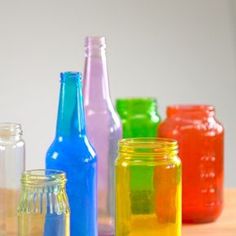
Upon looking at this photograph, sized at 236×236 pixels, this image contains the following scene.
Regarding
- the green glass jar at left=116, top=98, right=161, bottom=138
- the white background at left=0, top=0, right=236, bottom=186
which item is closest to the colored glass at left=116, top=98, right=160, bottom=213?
the green glass jar at left=116, top=98, right=161, bottom=138

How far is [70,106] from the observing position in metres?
0.71

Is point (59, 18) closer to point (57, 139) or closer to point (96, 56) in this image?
point (96, 56)

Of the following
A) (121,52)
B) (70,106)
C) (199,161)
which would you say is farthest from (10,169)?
(121,52)

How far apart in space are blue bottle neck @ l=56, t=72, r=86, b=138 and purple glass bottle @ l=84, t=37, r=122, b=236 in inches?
4.3

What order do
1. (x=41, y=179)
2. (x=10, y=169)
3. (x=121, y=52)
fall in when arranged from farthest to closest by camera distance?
(x=121, y=52) < (x=10, y=169) < (x=41, y=179)

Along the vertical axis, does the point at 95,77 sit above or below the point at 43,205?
above

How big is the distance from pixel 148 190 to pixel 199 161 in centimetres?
22

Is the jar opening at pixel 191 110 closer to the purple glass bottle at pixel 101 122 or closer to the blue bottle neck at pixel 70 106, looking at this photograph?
the purple glass bottle at pixel 101 122

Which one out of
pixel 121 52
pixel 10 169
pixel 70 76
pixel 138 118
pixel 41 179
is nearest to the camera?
pixel 41 179

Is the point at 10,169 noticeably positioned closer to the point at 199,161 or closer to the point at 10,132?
the point at 10,132

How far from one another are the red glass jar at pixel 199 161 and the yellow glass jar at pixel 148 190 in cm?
20

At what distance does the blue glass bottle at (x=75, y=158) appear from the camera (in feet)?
2.30

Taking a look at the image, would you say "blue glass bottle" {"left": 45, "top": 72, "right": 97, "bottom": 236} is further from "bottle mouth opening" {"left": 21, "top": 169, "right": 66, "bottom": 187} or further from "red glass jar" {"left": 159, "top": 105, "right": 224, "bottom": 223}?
"red glass jar" {"left": 159, "top": 105, "right": 224, "bottom": 223}

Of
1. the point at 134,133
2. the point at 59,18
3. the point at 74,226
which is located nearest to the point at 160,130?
the point at 134,133
